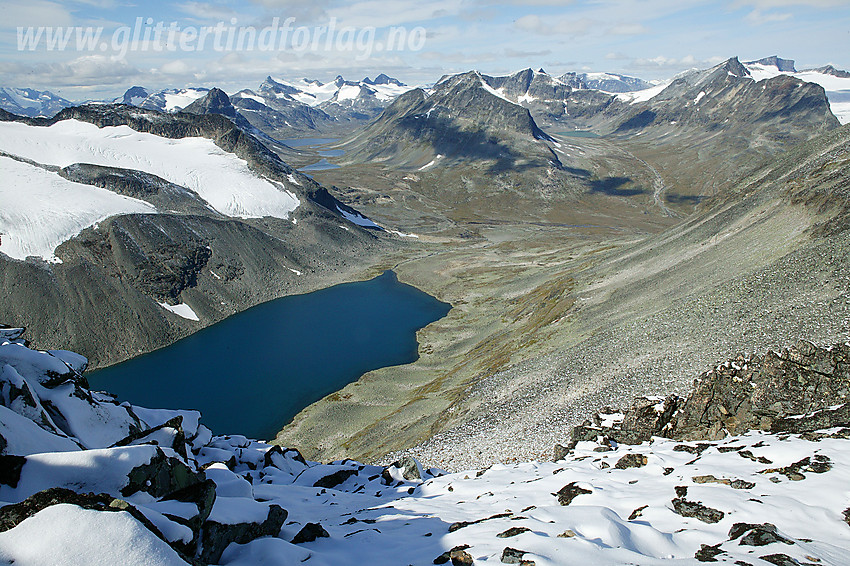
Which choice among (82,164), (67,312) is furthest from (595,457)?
(82,164)

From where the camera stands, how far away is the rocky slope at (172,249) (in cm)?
7831

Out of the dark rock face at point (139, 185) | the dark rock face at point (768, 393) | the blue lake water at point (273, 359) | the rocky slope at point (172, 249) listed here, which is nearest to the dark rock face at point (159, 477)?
the dark rock face at point (768, 393)

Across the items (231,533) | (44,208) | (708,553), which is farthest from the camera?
(44,208)

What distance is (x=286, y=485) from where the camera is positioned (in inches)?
1168

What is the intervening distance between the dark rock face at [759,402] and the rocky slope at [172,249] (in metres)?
81.6

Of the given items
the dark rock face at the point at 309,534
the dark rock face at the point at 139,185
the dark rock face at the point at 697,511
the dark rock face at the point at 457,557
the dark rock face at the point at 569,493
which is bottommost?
the dark rock face at the point at 309,534

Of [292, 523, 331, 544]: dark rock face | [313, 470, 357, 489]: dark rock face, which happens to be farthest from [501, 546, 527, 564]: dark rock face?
[313, 470, 357, 489]: dark rock face

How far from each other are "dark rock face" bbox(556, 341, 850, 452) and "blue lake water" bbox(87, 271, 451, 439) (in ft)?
147

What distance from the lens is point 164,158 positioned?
129375 millimetres

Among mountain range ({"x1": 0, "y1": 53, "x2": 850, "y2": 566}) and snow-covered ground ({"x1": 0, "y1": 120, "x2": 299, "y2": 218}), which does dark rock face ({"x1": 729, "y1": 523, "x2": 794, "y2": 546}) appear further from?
snow-covered ground ({"x1": 0, "y1": 120, "x2": 299, "y2": 218})

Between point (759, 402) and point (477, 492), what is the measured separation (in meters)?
17.6

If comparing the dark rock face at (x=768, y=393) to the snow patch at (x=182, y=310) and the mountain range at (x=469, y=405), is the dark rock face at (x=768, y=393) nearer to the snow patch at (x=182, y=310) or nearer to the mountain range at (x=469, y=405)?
the mountain range at (x=469, y=405)

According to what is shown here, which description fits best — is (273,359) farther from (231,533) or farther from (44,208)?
(231,533)

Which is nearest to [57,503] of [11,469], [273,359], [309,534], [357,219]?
[11,469]
